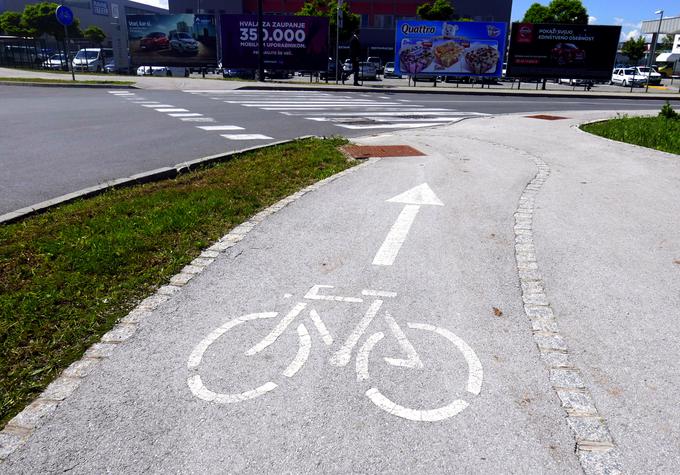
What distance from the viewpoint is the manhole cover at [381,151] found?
1058 cm

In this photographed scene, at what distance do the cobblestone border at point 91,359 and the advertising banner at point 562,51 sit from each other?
109ft

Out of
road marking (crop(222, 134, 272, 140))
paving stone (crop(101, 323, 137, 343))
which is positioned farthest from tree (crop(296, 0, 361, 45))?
paving stone (crop(101, 323, 137, 343))

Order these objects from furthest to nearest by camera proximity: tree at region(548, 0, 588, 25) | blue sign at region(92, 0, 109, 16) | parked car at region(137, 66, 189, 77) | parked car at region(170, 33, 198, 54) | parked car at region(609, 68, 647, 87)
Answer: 1. blue sign at region(92, 0, 109, 16)
2. tree at region(548, 0, 588, 25)
3. parked car at region(609, 68, 647, 87)
4. parked car at region(137, 66, 189, 77)
5. parked car at region(170, 33, 198, 54)

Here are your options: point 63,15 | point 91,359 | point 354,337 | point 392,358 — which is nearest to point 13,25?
point 63,15

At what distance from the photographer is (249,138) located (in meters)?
12.5

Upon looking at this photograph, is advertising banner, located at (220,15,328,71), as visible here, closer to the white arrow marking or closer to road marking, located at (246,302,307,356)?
the white arrow marking

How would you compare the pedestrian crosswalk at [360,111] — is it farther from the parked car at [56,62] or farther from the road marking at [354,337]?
the parked car at [56,62]

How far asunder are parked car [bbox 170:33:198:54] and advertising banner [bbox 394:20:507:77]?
713 inches

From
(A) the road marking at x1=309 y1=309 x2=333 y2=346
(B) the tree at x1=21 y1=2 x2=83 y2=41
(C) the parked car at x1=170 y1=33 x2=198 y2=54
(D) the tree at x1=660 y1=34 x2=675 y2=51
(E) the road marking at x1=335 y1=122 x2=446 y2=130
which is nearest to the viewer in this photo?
(A) the road marking at x1=309 y1=309 x2=333 y2=346

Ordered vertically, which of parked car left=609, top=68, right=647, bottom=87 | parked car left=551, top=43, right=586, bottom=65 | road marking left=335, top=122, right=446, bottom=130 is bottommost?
road marking left=335, top=122, right=446, bottom=130

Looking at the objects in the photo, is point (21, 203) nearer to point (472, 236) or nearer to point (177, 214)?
point (177, 214)

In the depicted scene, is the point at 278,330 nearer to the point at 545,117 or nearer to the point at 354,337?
the point at 354,337

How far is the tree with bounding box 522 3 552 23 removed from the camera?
228 feet

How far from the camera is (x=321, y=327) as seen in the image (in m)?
3.83
